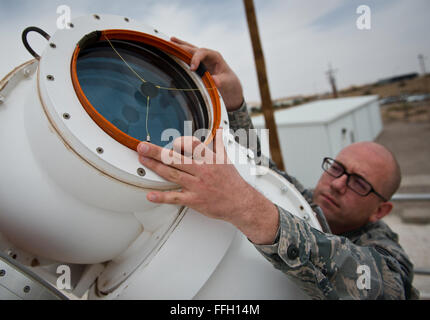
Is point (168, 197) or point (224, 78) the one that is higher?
point (224, 78)

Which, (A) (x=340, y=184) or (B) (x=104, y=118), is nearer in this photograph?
(B) (x=104, y=118)

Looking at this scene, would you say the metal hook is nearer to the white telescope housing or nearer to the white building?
the white telescope housing

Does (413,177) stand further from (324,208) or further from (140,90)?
(140,90)

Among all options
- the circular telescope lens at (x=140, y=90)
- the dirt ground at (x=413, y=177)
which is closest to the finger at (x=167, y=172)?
the circular telescope lens at (x=140, y=90)

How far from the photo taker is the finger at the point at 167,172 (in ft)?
1.89

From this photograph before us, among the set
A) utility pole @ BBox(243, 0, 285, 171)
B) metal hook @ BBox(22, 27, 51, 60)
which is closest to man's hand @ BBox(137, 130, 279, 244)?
metal hook @ BBox(22, 27, 51, 60)

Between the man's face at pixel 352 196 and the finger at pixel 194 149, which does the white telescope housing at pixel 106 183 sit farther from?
the man's face at pixel 352 196

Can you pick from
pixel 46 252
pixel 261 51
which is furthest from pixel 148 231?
pixel 261 51

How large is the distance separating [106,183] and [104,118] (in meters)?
0.12

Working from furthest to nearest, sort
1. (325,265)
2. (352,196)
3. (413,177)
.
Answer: (413,177) < (352,196) < (325,265)

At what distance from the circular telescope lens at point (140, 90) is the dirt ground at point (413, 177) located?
2.08 meters

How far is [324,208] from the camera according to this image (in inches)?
53.2

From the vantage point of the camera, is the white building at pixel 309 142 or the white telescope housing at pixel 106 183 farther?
the white building at pixel 309 142

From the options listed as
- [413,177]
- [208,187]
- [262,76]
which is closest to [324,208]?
[208,187]
